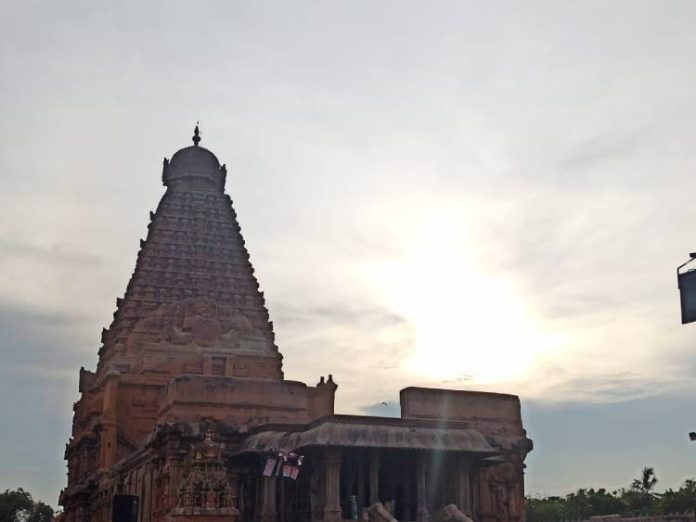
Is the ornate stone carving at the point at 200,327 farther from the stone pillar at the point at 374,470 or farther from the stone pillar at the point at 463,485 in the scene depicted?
the stone pillar at the point at 463,485

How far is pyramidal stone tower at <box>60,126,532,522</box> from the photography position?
97.7 feet

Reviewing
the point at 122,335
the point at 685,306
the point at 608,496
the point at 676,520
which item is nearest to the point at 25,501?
the point at 122,335

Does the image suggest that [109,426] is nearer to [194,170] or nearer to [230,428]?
[230,428]

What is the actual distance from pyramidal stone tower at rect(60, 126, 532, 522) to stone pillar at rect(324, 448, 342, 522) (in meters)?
0.04

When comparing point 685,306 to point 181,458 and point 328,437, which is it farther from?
point 181,458

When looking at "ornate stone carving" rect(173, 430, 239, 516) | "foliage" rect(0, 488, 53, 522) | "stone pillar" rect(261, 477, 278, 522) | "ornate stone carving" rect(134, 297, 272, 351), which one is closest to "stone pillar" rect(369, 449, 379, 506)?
"stone pillar" rect(261, 477, 278, 522)

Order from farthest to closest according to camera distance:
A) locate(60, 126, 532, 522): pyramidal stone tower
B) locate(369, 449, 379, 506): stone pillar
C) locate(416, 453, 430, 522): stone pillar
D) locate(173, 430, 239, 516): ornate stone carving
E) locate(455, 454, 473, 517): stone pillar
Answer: locate(455, 454, 473, 517): stone pillar
locate(369, 449, 379, 506): stone pillar
locate(416, 453, 430, 522): stone pillar
locate(60, 126, 532, 522): pyramidal stone tower
locate(173, 430, 239, 516): ornate stone carving

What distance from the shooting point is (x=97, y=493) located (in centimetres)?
4800

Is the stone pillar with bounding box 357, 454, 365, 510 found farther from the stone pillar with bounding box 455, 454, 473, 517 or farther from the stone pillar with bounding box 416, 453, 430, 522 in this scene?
the stone pillar with bounding box 455, 454, 473, 517

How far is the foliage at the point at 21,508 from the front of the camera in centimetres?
9657

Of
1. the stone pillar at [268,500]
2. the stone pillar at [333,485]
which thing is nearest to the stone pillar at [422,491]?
the stone pillar at [333,485]

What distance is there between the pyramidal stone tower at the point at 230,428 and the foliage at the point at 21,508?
4401 centimetres

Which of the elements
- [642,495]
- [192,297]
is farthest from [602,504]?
[192,297]

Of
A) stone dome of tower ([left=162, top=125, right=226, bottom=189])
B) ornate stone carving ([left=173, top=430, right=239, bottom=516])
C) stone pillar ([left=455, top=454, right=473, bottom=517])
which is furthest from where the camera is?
stone dome of tower ([left=162, top=125, right=226, bottom=189])
